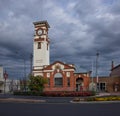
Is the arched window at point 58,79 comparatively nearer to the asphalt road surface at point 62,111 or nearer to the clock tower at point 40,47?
the clock tower at point 40,47

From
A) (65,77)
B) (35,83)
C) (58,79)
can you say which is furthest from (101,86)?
(35,83)

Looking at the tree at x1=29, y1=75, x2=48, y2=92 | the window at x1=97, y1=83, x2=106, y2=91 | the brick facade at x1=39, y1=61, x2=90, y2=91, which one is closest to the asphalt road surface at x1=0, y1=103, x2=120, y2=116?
the tree at x1=29, y1=75, x2=48, y2=92

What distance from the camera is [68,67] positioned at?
68625mm

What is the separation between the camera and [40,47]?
71.6 metres

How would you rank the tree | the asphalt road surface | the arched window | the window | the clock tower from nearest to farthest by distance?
the asphalt road surface, the tree, the arched window, the clock tower, the window

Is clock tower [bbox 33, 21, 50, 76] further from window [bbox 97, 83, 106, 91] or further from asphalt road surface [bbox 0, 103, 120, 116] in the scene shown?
asphalt road surface [bbox 0, 103, 120, 116]

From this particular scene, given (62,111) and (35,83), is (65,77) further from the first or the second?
(62,111)

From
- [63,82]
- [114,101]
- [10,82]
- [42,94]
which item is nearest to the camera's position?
[114,101]

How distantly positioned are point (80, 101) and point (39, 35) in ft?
156

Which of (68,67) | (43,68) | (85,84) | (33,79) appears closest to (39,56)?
(43,68)

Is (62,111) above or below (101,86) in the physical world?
below

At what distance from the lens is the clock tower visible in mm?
71125

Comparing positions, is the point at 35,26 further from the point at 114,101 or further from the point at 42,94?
the point at 114,101

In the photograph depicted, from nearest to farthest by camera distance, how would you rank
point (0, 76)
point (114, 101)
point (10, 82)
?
point (114, 101), point (0, 76), point (10, 82)
